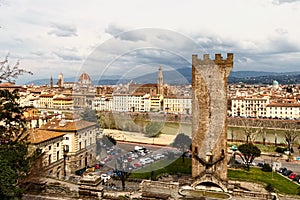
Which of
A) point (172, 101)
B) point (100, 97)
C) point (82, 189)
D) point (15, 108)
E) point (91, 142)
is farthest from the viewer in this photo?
point (172, 101)

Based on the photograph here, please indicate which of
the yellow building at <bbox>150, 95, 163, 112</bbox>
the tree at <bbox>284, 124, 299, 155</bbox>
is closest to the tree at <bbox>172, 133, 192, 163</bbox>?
the tree at <bbox>284, 124, 299, 155</bbox>

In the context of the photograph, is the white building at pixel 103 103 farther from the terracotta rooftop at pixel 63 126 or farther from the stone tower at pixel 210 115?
the stone tower at pixel 210 115

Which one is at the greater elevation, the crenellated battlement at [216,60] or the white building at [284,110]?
the crenellated battlement at [216,60]

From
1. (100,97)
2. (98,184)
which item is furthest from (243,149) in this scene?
(98,184)

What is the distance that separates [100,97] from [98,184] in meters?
11.3

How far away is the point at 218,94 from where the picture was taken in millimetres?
12125

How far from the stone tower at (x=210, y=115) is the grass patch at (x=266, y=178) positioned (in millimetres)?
3471

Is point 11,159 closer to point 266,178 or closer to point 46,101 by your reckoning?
point 266,178

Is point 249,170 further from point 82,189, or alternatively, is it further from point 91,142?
point 82,189

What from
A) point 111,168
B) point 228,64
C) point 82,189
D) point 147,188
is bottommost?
point 111,168

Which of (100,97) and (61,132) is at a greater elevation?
(100,97)

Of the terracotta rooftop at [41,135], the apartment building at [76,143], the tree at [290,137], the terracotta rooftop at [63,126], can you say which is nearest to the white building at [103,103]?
the terracotta rooftop at [63,126]

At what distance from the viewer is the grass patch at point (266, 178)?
50.0ft

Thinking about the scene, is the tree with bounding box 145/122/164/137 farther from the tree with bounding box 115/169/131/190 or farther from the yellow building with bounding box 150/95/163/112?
the yellow building with bounding box 150/95/163/112
